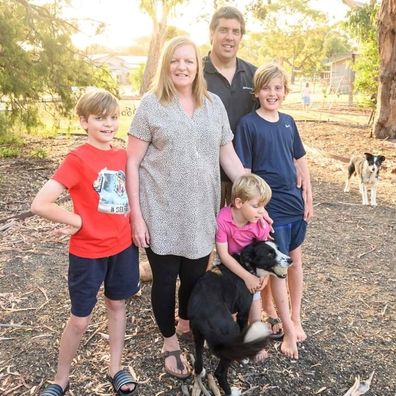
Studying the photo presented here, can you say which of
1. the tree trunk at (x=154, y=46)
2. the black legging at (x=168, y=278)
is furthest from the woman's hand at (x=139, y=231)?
the tree trunk at (x=154, y=46)

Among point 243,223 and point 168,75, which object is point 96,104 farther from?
point 243,223

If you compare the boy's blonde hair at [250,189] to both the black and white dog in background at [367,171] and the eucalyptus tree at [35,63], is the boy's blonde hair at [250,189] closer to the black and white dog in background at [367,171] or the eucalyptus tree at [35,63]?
the black and white dog in background at [367,171]

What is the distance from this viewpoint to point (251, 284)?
8.70 feet

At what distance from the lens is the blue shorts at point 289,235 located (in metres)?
2.95

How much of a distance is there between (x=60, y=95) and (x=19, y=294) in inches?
213

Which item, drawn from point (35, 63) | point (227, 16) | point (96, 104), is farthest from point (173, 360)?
point (35, 63)

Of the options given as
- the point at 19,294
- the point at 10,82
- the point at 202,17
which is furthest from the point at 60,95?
the point at 202,17

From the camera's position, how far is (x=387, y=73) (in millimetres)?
12055

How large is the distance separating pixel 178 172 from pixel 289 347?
1476mm

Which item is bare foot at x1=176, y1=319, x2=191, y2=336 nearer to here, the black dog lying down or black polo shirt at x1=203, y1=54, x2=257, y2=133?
the black dog lying down

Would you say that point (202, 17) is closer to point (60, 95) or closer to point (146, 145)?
point (60, 95)

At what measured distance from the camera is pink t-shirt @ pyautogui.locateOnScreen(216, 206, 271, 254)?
270cm

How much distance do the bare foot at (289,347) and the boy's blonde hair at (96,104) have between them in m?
1.90

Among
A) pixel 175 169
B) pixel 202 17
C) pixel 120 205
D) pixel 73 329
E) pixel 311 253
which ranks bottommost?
pixel 311 253
